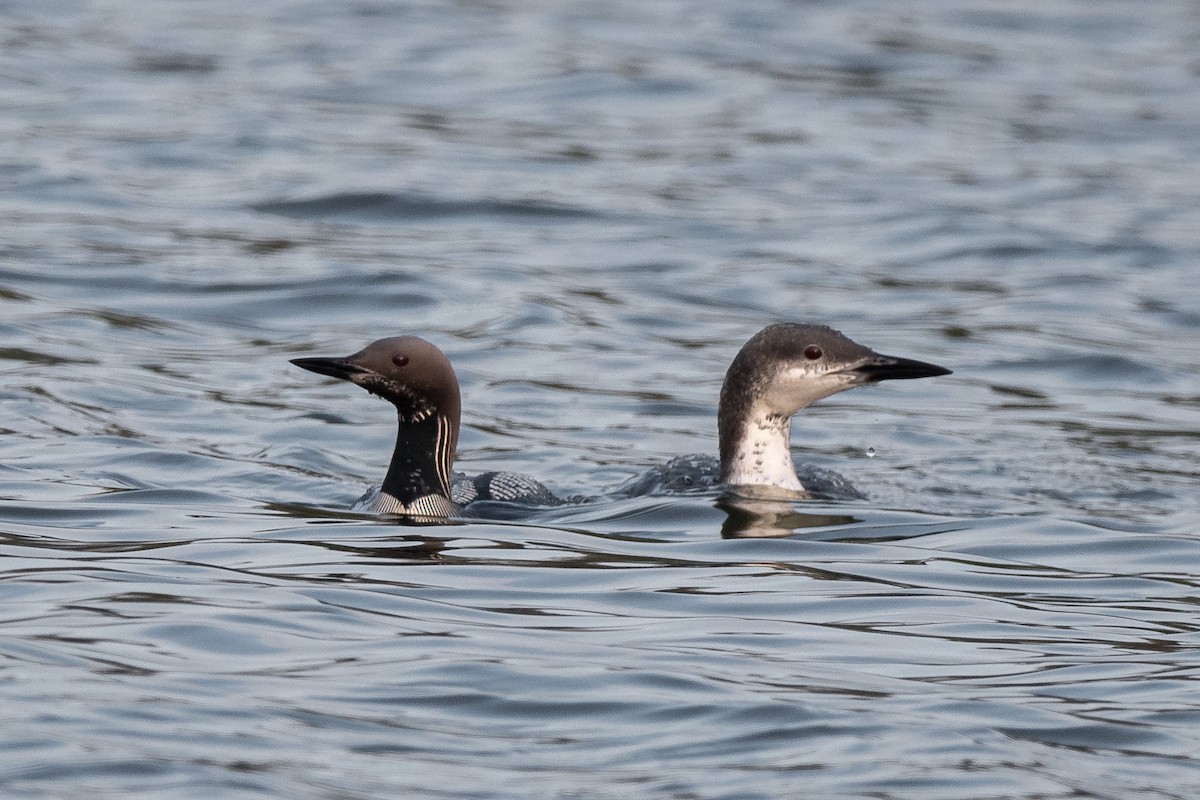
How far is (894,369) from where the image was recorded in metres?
8.56

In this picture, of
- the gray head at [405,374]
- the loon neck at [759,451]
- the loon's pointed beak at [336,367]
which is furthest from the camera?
the loon neck at [759,451]

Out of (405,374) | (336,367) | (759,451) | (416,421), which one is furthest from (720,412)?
(336,367)

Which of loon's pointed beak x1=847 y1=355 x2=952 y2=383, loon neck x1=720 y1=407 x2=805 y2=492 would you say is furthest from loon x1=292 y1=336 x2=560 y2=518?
loon's pointed beak x1=847 y1=355 x2=952 y2=383

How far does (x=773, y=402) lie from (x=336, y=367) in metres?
1.98

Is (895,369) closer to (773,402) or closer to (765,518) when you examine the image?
(773,402)

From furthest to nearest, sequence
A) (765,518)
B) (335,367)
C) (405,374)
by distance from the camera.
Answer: (765,518) < (405,374) < (335,367)

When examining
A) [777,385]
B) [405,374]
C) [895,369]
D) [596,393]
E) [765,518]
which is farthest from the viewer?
[596,393]

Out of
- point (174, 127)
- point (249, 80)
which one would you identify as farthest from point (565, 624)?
point (249, 80)

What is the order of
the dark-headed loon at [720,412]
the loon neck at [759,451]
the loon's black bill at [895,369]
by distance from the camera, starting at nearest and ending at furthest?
the dark-headed loon at [720,412], the loon's black bill at [895,369], the loon neck at [759,451]

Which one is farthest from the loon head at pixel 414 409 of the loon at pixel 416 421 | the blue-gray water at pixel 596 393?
the blue-gray water at pixel 596 393

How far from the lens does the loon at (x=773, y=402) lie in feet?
28.6

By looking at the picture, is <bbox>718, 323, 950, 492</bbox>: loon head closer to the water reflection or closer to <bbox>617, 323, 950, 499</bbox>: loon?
<bbox>617, 323, 950, 499</bbox>: loon

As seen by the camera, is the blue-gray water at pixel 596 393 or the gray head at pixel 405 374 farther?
the gray head at pixel 405 374

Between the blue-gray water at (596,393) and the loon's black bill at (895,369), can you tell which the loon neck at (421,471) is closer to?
the blue-gray water at (596,393)
